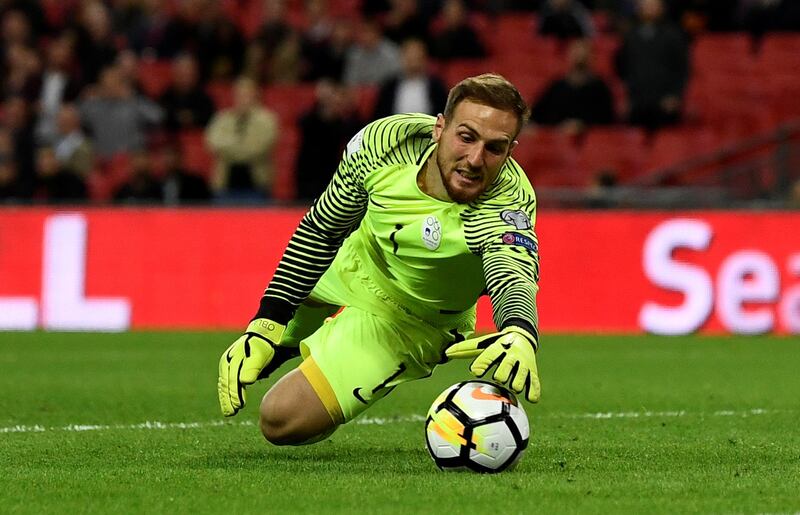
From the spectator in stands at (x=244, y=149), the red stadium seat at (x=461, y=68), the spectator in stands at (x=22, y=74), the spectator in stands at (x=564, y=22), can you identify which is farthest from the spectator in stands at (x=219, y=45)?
the spectator in stands at (x=564, y=22)

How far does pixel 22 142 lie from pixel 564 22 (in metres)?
6.61

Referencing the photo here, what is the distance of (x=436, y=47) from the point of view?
745 inches

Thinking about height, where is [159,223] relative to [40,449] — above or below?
below

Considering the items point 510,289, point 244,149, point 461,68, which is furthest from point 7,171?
point 510,289

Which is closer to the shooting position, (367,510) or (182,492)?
(367,510)

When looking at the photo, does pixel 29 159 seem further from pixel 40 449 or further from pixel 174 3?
pixel 40 449

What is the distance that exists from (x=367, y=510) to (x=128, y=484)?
3.72ft

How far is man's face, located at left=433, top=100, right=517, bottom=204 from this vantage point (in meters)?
6.33


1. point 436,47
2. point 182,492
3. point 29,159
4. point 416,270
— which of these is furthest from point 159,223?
point 182,492

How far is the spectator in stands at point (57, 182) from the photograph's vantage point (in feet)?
57.2

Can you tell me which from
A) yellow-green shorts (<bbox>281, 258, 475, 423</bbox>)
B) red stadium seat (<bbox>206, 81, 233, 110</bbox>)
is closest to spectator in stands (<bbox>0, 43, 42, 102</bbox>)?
red stadium seat (<bbox>206, 81, 233, 110</bbox>)

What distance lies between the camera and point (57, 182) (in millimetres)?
17484

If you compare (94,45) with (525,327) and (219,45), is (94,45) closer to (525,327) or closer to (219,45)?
(219,45)

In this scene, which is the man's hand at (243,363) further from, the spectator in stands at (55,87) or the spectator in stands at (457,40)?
the spectator in stands at (457,40)
